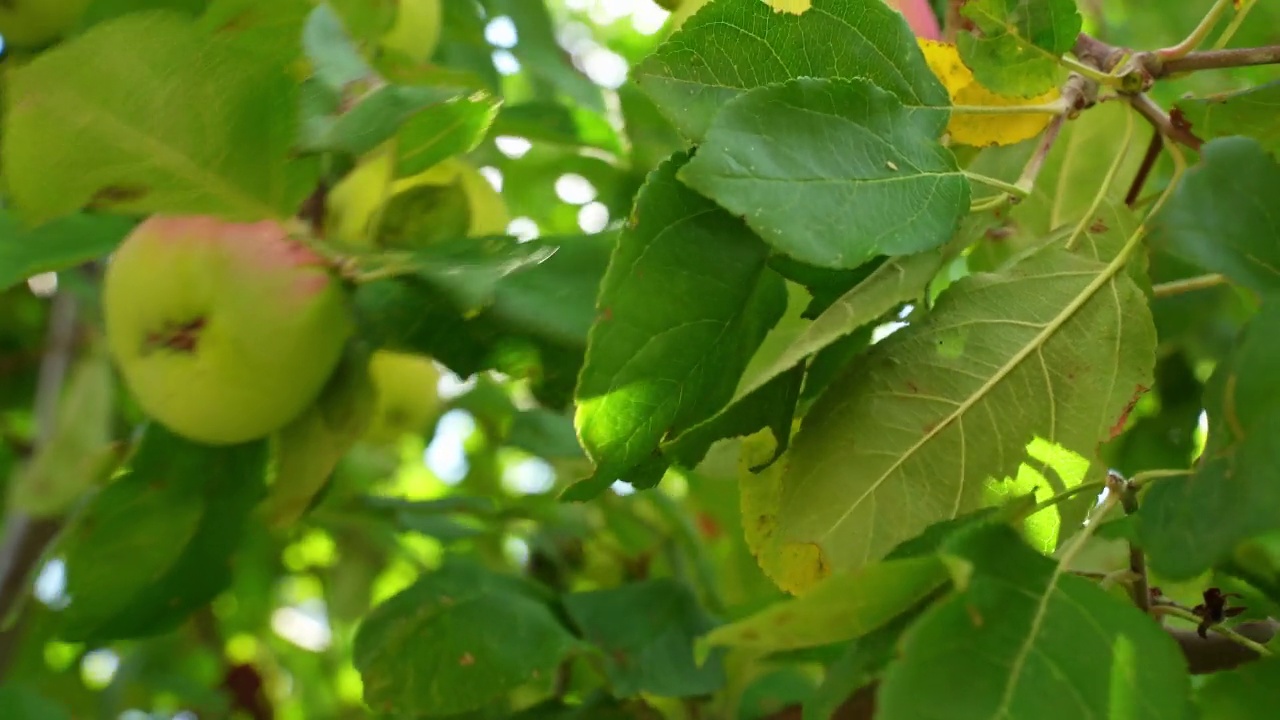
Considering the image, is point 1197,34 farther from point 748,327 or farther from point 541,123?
point 541,123

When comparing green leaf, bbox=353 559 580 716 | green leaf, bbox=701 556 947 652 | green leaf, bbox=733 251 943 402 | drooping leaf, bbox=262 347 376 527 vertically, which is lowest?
green leaf, bbox=353 559 580 716

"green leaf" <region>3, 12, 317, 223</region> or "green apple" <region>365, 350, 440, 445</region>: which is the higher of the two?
"green leaf" <region>3, 12, 317, 223</region>

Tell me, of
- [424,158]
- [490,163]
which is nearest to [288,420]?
[424,158]

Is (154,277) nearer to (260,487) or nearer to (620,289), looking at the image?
(260,487)

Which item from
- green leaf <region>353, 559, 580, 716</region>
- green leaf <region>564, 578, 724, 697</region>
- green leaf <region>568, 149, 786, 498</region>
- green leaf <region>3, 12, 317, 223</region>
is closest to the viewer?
green leaf <region>568, 149, 786, 498</region>

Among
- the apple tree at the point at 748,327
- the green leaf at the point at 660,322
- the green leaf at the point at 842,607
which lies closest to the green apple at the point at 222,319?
the apple tree at the point at 748,327

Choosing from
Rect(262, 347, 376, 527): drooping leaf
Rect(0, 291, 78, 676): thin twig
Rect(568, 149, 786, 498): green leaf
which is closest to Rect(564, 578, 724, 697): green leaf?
Rect(262, 347, 376, 527): drooping leaf

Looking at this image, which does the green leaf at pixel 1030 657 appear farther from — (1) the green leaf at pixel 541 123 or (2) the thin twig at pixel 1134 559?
(1) the green leaf at pixel 541 123

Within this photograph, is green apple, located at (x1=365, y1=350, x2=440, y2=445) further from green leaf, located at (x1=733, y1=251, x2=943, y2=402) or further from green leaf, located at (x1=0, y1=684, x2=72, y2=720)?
green leaf, located at (x1=733, y1=251, x2=943, y2=402)
